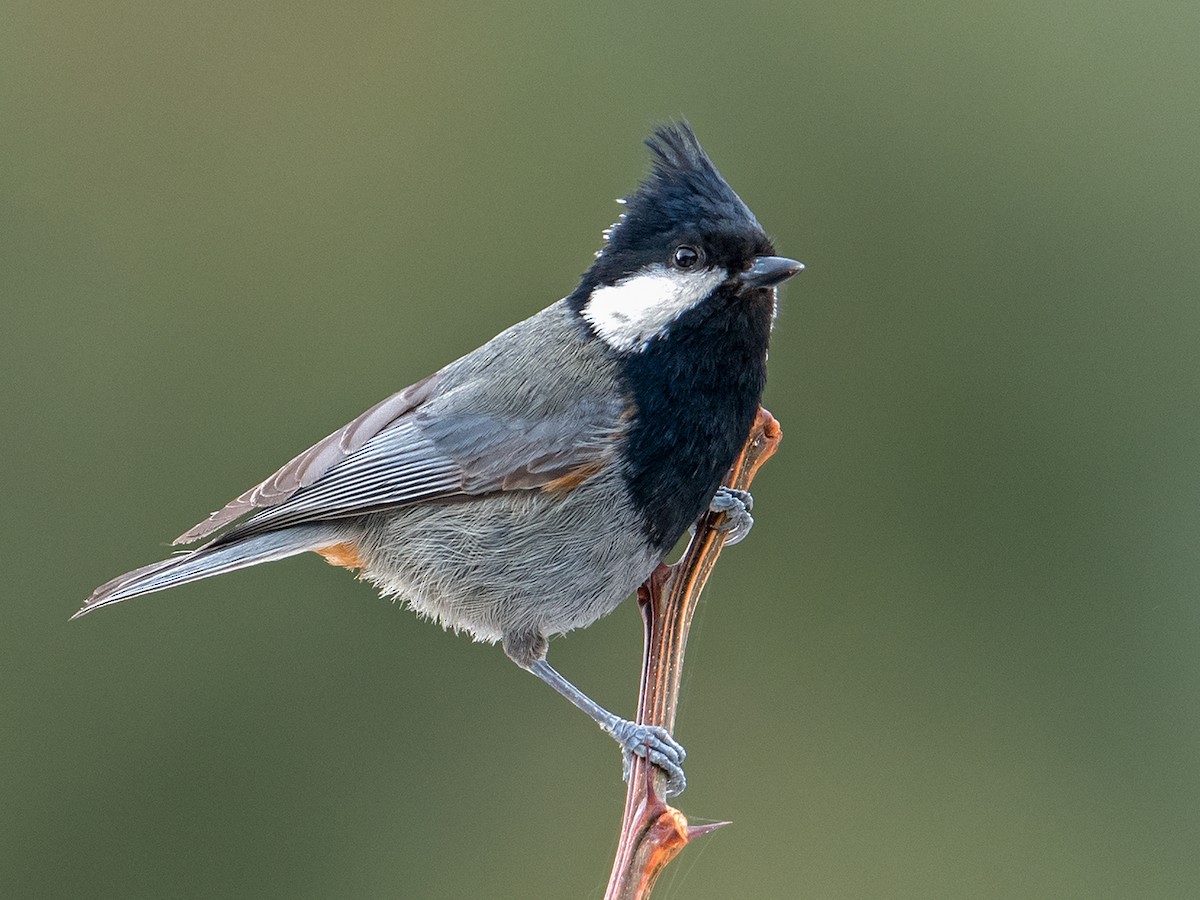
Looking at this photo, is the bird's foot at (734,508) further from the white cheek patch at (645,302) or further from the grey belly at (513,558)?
the white cheek patch at (645,302)

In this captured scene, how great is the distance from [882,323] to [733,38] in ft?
3.90

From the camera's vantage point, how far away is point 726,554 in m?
4.43

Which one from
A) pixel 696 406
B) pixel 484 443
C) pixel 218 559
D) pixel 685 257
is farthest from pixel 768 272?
pixel 218 559

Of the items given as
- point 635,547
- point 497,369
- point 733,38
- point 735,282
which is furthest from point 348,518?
point 733,38

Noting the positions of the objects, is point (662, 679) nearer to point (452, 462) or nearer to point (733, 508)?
point (733, 508)

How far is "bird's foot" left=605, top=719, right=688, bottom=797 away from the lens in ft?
8.18

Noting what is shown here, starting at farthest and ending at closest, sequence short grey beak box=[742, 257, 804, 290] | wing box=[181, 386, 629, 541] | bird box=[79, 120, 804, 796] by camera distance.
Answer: wing box=[181, 386, 629, 541] < bird box=[79, 120, 804, 796] < short grey beak box=[742, 257, 804, 290]

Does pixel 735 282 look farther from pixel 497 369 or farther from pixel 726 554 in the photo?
pixel 726 554

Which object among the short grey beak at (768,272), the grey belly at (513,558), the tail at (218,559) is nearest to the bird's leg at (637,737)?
the grey belly at (513,558)

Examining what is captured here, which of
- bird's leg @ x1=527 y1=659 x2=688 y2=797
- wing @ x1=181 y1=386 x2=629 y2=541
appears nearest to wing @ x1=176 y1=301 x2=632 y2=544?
wing @ x1=181 y1=386 x2=629 y2=541

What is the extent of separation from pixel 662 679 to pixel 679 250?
0.89m

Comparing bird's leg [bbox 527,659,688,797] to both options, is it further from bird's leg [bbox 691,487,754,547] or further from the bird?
bird's leg [bbox 691,487,754,547]

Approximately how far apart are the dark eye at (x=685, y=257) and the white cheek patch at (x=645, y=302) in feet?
0.05

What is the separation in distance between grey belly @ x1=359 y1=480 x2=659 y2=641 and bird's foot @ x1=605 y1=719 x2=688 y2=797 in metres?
0.26
